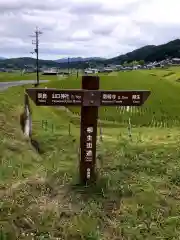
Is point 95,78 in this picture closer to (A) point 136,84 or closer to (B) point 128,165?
(B) point 128,165

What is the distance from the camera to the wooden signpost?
8.90m

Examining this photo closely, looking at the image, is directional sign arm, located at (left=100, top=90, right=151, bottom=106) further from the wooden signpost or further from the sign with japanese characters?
the sign with japanese characters

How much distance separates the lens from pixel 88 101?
9.00 m

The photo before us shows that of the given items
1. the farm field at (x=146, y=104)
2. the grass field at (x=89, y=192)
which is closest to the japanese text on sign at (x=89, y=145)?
the grass field at (x=89, y=192)

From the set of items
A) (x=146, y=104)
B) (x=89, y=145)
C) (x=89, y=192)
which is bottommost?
(x=146, y=104)

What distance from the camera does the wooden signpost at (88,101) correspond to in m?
8.90

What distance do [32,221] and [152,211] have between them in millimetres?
2282

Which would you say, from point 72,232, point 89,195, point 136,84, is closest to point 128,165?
point 89,195

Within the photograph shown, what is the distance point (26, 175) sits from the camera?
30.1 ft

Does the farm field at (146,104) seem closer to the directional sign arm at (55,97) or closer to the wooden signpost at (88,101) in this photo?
the wooden signpost at (88,101)

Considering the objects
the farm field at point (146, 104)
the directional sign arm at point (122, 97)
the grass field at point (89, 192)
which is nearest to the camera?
the grass field at point (89, 192)

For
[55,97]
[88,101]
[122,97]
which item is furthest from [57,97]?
[122,97]

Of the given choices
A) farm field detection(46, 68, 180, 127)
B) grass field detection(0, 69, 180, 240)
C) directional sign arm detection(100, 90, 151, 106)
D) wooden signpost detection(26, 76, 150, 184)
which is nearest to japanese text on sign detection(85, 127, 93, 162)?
wooden signpost detection(26, 76, 150, 184)

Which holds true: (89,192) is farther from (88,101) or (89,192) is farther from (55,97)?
(55,97)
